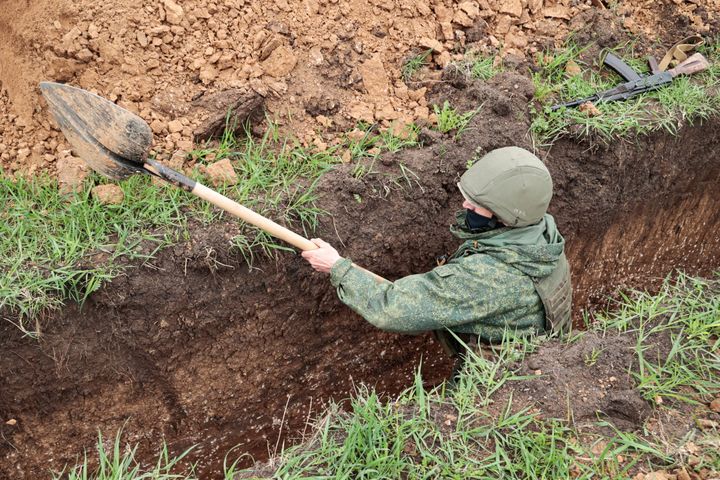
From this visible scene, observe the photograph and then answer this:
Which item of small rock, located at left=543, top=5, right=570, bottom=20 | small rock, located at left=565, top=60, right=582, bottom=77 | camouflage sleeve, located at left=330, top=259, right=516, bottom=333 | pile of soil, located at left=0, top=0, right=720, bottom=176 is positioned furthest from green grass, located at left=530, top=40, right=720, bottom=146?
camouflage sleeve, located at left=330, top=259, right=516, bottom=333

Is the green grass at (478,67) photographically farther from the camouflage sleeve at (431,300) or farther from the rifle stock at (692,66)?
the camouflage sleeve at (431,300)

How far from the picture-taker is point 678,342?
2479 mm

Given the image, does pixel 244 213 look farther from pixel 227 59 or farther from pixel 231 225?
pixel 227 59

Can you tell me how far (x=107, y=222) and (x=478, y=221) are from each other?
1.62 meters

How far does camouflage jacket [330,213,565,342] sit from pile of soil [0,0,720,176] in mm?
1070

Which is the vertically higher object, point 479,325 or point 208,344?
point 479,325

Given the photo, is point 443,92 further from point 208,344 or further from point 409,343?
point 208,344

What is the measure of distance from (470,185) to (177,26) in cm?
174

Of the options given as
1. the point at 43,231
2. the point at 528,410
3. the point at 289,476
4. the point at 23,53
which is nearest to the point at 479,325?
the point at 528,410

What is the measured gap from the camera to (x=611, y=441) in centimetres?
211

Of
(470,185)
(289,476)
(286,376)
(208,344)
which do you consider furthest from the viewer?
(286,376)

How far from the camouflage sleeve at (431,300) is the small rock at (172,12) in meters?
1.69

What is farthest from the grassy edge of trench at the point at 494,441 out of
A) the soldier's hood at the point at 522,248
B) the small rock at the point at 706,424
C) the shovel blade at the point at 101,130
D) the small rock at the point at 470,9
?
the small rock at the point at 470,9

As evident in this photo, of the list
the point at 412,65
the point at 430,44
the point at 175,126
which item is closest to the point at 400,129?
the point at 412,65
